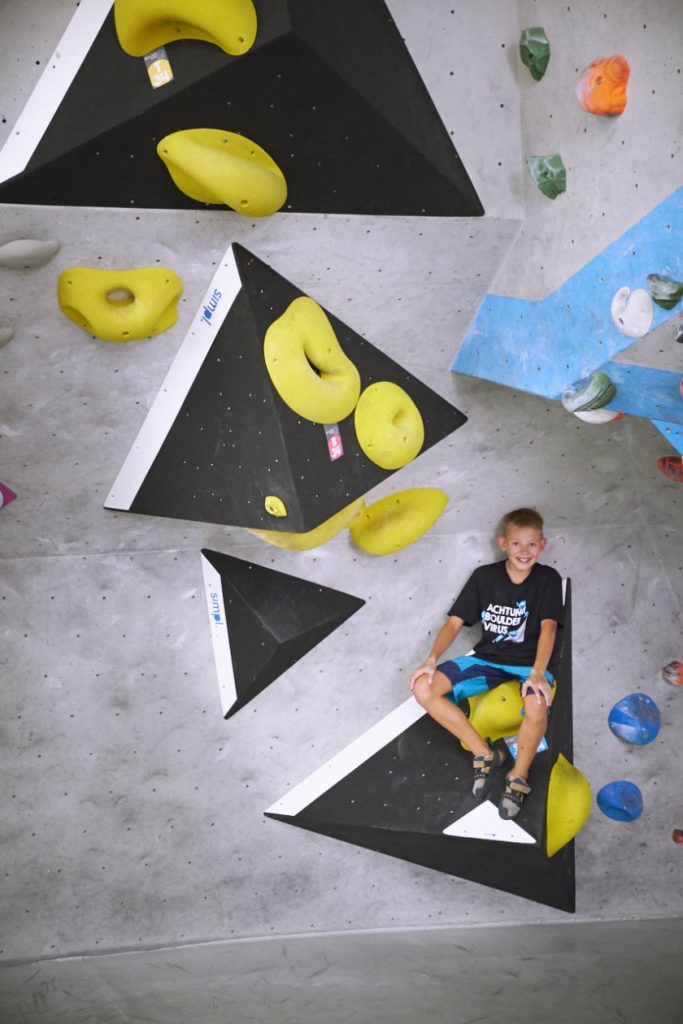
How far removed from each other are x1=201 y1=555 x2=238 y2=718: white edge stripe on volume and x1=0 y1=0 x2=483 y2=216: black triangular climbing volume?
131cm

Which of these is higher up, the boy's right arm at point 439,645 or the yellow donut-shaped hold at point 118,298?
the yellow donut-shaped hold at point 118,298

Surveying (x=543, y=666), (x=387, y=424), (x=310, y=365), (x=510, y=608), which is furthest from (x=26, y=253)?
(x=543, y=666)

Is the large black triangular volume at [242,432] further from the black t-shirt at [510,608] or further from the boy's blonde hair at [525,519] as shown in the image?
the black t-shirt at [510,608]

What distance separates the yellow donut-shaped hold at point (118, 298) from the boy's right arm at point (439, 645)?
1.41 meters

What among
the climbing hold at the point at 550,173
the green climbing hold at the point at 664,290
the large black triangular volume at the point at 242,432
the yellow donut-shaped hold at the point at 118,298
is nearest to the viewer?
the green climbing hold at the point at 664,290

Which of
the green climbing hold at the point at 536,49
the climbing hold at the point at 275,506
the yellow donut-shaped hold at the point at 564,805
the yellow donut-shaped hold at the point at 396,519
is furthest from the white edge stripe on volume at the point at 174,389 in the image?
the yellow donut-shaped hold at the point at 564,805

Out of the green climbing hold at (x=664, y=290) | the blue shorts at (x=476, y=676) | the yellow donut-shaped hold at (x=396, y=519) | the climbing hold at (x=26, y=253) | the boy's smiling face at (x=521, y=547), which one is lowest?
the blue shorts at (x=476, y=676)

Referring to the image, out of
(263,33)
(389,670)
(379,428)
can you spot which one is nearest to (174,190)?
(263,33)

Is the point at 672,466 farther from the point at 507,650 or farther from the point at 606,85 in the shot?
the point at 606,85

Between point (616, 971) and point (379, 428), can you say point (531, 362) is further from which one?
point (616, 971)

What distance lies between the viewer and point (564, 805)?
3.67 metres

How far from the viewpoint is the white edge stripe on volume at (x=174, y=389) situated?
9.13 feet

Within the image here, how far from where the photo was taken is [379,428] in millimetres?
3043

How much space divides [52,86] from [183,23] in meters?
0.32
